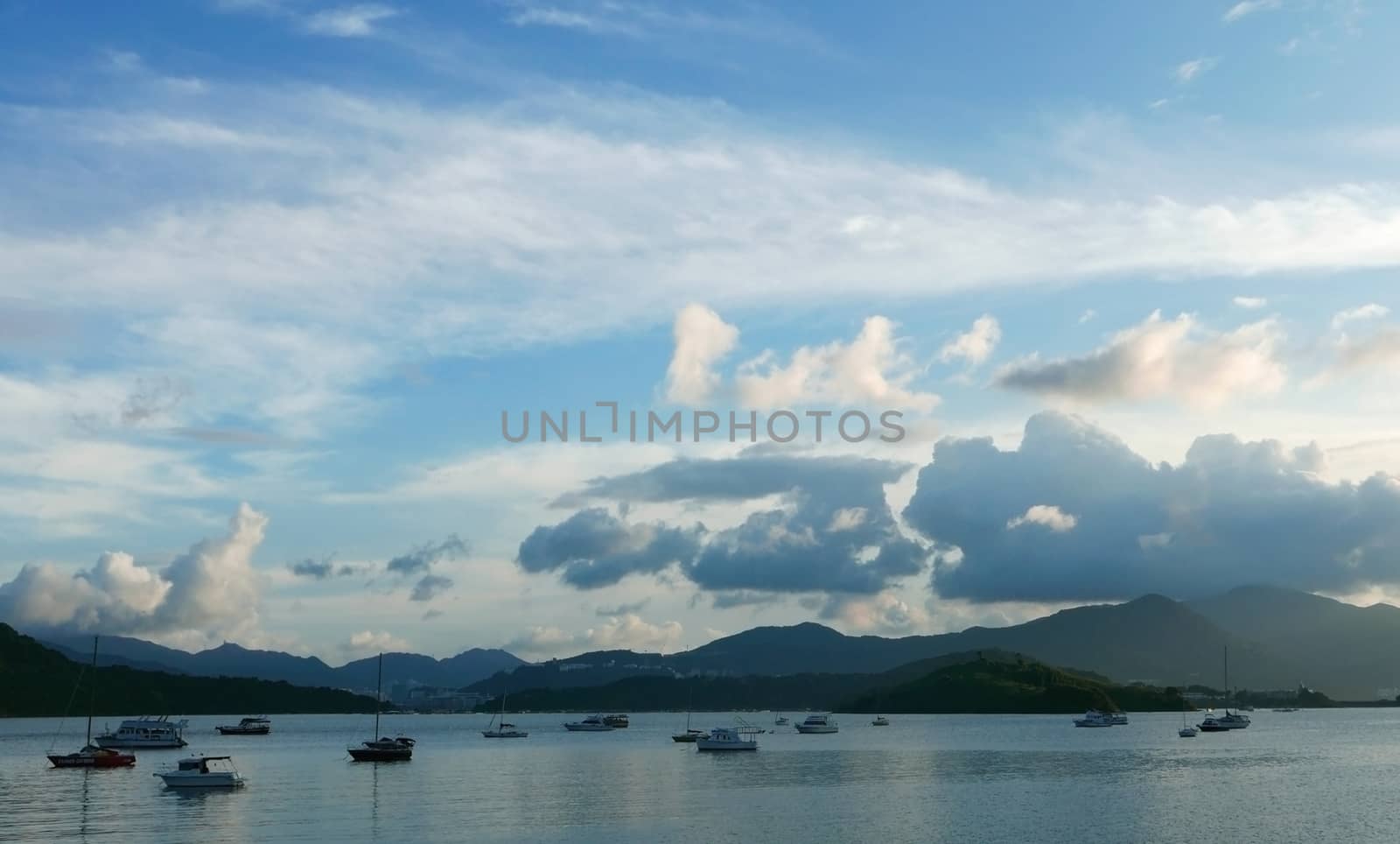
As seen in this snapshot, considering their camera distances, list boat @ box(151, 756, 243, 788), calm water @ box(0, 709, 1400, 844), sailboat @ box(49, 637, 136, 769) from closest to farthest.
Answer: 1. calm water @ box(0, 709, 1400, 844)
2. boat @ box(151, 756, 243, 788)
3. sailboat @ box(49, 637, 136, 769)

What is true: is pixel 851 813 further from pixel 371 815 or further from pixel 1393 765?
pixel 1393 765

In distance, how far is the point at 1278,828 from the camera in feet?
309

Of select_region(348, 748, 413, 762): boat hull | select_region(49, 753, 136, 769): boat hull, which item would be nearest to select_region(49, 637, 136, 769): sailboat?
select_region(49, 753, 136, 769): boat hull

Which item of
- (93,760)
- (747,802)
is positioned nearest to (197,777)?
(93,760)

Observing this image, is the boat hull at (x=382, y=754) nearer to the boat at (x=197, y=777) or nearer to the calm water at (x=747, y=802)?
the calm water at (x=747, y=802)

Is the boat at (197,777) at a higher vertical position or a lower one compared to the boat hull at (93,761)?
higher

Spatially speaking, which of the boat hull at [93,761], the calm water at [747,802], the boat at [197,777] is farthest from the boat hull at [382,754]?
the boat at [197,777]

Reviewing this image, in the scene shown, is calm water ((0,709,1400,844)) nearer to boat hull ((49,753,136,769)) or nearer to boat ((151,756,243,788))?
boat hull ((49,753,136,769))

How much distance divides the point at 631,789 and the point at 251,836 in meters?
49.2

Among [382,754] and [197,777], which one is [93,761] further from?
[197,777]

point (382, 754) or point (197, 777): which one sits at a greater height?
point (197, 777)

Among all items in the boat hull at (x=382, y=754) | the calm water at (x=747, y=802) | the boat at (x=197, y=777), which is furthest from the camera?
the boat hull at (x=382, y=754)

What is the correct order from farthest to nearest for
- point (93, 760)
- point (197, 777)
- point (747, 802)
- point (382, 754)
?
point (382, 754), point (93, 760), point (197, 777), point (747, 802)

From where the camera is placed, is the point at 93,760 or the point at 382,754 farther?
the point at 382,754
